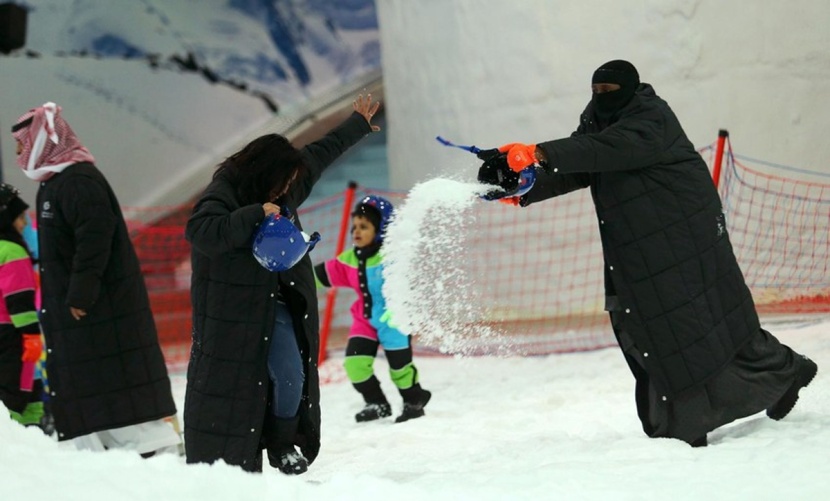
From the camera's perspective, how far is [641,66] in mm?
7711

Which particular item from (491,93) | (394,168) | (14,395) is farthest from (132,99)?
(14,395)

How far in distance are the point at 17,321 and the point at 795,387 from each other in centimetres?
363

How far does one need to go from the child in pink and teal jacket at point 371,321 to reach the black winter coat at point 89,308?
4.13ft

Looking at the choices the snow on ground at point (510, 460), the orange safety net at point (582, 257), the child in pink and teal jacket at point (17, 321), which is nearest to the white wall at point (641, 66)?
the orange safety net at point (582, 257)

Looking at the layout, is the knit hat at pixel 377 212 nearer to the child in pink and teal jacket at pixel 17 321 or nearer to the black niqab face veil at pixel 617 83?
the child in pink and teal jacket at pixel 17 321

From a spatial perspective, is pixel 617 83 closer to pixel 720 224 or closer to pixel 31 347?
pixel 720 224

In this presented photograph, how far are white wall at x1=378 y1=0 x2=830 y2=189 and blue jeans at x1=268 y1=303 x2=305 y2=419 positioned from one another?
4584 millimetres

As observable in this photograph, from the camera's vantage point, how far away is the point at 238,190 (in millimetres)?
3795

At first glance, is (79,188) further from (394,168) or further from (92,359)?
(394,168)

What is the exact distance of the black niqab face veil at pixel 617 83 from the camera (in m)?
3.85

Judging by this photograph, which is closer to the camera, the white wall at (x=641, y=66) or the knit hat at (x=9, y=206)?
the knit hat at (x=9, y=206)

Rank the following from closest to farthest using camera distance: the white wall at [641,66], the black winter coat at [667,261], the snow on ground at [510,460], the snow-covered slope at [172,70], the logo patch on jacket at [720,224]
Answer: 1. the snow on ground at [510,460]
2. the black winter coat at [667,261]
3. the logo patch on jacket at [720,224]
4. the white wall at [641,66]
5. the snow-covered slope at [172,70]

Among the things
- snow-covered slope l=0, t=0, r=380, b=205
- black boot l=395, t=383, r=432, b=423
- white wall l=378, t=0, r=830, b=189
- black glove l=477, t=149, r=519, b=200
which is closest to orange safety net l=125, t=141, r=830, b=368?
white wall l=378, t=0, r=830, b=189

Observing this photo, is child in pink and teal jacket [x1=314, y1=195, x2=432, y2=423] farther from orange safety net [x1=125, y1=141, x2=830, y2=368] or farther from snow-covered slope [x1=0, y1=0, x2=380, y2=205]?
snow-covered slope [x1=0, y1=0, x2=380, y2=205]
